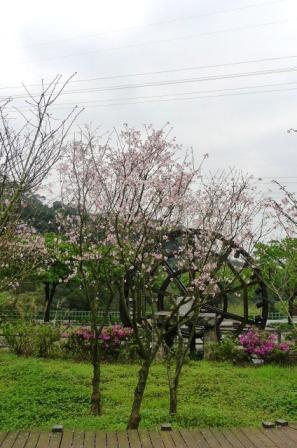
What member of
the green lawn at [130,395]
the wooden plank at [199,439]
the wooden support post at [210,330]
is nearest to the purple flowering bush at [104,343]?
the green lawn at [130,395]

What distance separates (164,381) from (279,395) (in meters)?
2.03

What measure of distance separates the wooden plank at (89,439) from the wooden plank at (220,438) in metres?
1.03

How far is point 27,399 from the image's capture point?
711cm

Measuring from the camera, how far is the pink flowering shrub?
10547mm

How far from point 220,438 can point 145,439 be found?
0.63 metres

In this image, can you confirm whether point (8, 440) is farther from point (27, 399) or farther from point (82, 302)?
point (82, 302)

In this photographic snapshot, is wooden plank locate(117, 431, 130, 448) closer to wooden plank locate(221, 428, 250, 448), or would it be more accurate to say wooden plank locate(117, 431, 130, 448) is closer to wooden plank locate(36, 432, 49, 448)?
wooden plank locate(36, 432, 49, 448)

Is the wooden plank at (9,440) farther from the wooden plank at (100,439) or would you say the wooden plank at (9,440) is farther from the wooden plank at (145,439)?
the wooden plank at (145,439)

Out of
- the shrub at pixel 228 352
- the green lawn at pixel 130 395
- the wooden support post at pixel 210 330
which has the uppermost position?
the wooden support post at pixel 210 330

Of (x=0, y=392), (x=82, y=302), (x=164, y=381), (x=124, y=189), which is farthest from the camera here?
(x=82, y=302)

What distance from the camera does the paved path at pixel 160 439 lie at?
166 inches

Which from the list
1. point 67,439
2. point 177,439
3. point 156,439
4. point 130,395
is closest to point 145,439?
point 156,439

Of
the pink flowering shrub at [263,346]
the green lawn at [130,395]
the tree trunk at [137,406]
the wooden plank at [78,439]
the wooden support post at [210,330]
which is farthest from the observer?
the wooden support post at [210,330]

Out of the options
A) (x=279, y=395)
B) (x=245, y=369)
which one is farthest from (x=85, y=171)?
(x=245, y=369)
